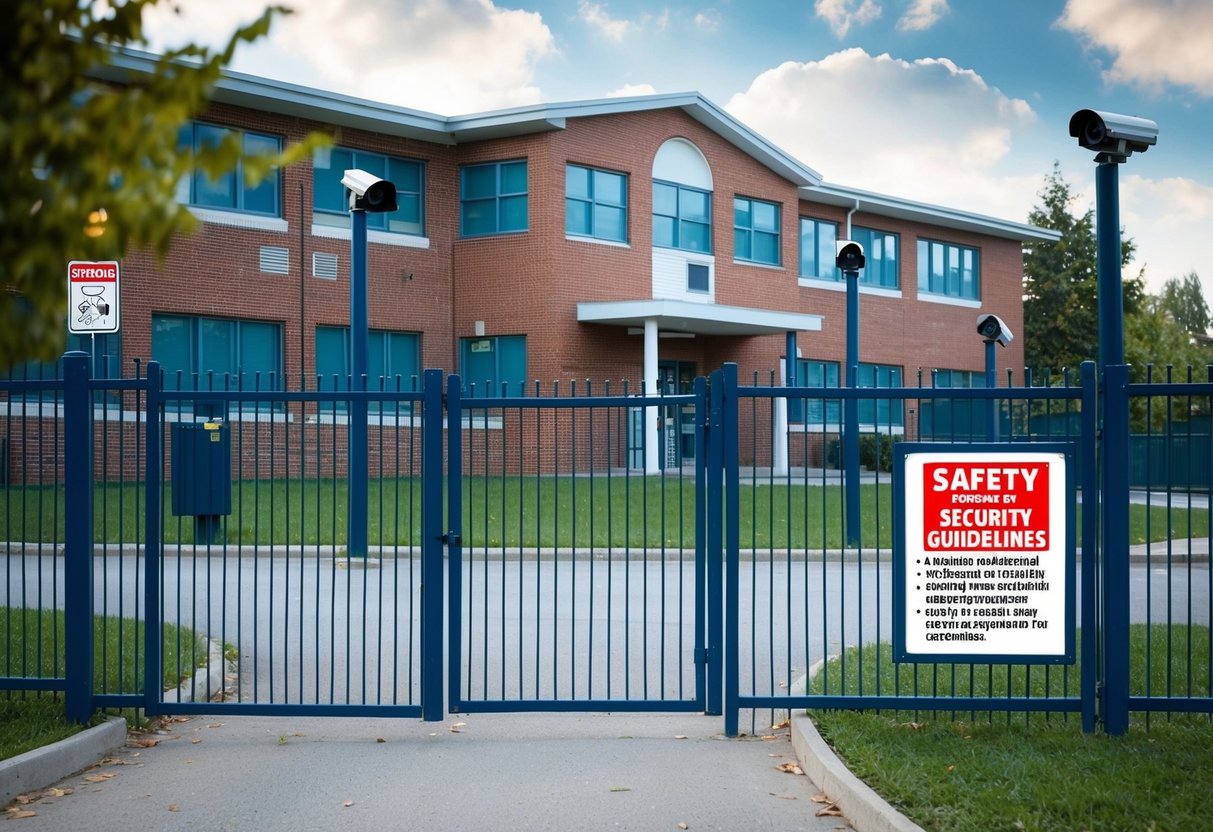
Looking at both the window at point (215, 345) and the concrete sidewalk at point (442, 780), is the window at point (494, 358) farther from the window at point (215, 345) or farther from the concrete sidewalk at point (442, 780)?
the concrete sidewalk at point (442, 780)

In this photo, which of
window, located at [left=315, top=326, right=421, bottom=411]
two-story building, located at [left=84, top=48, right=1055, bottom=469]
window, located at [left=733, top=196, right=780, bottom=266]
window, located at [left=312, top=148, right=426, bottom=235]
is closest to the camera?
two-story building, located at [left=84, top=48, right=1055, bottom=469]

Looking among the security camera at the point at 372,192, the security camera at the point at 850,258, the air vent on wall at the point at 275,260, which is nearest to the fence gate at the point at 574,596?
the security camera at the point at 372,192

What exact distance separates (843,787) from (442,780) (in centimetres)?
198

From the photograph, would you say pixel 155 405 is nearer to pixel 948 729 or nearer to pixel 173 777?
pixel 173 777

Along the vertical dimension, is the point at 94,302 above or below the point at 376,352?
below

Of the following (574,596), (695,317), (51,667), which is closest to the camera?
(574,596)

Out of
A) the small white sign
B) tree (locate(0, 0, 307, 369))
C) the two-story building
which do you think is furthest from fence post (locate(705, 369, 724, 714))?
the two-story building

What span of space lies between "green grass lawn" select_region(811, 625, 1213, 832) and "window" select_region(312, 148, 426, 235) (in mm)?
22773

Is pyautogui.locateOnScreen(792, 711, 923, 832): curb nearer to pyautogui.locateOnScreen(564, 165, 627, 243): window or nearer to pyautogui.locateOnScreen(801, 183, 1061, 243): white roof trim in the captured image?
pyautogui.locateOnScreen(564, 165, 627, 243): window

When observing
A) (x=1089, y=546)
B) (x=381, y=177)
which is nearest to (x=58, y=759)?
(x=1089, y=546)

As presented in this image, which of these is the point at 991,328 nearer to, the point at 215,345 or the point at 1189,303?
the point at 215,345

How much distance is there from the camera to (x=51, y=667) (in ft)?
28.0

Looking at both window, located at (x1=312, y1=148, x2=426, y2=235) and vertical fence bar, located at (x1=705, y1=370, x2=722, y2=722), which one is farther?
window, located at (x1=312, y1=148, x2=426, y2=235)

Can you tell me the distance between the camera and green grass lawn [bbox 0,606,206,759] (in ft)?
22.9
